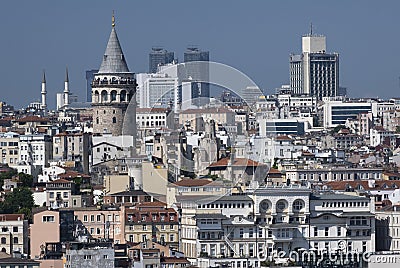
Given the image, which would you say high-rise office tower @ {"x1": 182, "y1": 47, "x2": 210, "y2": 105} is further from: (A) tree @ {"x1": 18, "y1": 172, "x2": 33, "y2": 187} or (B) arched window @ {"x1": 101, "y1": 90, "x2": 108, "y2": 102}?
(B) arched window @ {"x1": 101, "y1": 90, "x2": 108, "y2": 102}

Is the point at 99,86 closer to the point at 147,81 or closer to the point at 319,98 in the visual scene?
the point at 147,81

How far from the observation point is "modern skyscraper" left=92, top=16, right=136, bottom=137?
55.3 m

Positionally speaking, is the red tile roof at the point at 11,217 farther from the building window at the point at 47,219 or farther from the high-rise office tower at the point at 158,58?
the high-rise office tower at the point at 158,58

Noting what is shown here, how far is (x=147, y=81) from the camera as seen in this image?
5303cm

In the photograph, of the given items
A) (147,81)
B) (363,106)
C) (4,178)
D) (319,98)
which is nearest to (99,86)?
(147,81)

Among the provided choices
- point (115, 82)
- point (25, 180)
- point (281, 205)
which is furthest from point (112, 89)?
point (281, 205)

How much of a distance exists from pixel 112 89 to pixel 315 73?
6224 cm

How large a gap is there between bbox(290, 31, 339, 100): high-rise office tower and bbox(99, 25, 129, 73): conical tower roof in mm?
55295

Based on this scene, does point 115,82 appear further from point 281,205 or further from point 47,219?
point 47,219

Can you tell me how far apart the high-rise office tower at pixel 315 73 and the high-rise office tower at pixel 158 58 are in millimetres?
47465

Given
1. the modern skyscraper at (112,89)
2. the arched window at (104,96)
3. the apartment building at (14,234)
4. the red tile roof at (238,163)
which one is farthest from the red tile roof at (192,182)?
the arched window at (104,96)

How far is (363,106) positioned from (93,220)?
5699 cm

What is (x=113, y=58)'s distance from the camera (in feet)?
186

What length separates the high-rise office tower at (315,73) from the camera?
378 ft
